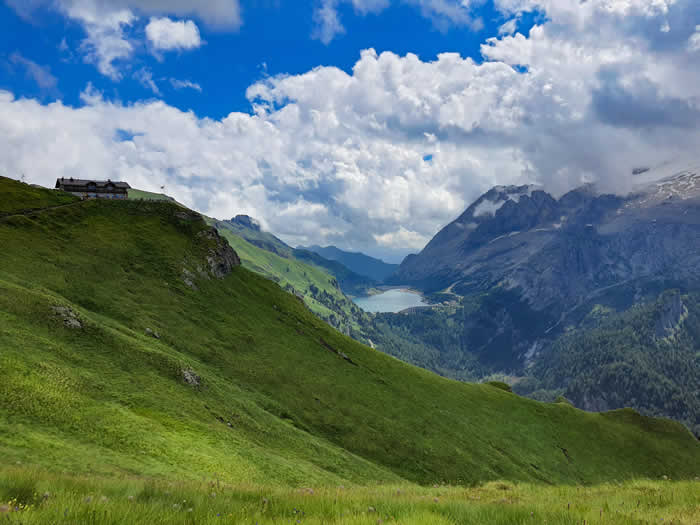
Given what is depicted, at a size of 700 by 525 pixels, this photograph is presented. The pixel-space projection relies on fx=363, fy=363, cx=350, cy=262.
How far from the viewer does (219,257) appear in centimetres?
9988

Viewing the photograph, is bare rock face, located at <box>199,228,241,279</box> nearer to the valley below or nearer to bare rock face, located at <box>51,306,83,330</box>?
the valley below

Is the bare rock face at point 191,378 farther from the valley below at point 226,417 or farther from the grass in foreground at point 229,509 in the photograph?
the grass in foreground at point 229,509

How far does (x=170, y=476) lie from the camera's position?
21.1 m

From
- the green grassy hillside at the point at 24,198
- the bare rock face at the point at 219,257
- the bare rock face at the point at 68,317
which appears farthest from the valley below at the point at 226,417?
the green grassy hillside at the point at 24,198

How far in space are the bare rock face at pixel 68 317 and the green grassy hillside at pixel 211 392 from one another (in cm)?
19

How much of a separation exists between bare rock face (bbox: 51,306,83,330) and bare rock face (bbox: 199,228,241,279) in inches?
2009

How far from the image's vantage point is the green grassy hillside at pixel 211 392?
2669 cm

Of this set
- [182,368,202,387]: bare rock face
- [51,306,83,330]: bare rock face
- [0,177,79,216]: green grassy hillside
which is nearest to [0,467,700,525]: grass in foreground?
[182,368,202,387]: bare rock face

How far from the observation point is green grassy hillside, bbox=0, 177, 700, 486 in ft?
87.6

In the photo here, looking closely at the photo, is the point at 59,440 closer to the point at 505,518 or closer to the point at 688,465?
the point at 505,518

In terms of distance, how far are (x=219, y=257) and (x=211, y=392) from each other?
200 ft

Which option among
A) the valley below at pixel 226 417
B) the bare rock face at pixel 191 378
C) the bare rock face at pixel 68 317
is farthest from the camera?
the bare rock face at pixel 191 378

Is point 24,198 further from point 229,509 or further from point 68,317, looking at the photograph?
point 229,509

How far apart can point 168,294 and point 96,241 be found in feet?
70.8
